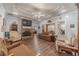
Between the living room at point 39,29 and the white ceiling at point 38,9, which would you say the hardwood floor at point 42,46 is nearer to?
the living room at point 39,29

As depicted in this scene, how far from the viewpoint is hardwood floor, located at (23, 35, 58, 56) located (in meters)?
2.37

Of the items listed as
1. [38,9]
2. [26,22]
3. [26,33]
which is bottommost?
[26,33]

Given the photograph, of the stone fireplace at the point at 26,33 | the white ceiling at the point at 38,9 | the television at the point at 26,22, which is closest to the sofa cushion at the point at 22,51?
the stone fireplace at the point at 26,33

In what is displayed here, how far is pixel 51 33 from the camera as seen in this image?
2.38 metres

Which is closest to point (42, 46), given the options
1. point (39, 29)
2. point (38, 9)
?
point (39, 29)

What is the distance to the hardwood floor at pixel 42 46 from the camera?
2.37 metres

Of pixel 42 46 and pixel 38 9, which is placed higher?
pixel 38 9

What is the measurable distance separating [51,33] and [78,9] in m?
0.55

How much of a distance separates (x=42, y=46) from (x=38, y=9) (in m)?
0.58

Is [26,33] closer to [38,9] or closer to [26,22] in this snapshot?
[26,22]

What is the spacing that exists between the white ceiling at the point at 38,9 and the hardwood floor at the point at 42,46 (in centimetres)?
36

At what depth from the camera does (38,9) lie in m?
2.37

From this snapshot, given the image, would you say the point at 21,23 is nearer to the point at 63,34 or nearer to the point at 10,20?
the point at 10,20

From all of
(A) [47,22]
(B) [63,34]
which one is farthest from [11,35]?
Result: (B) [63,34]
